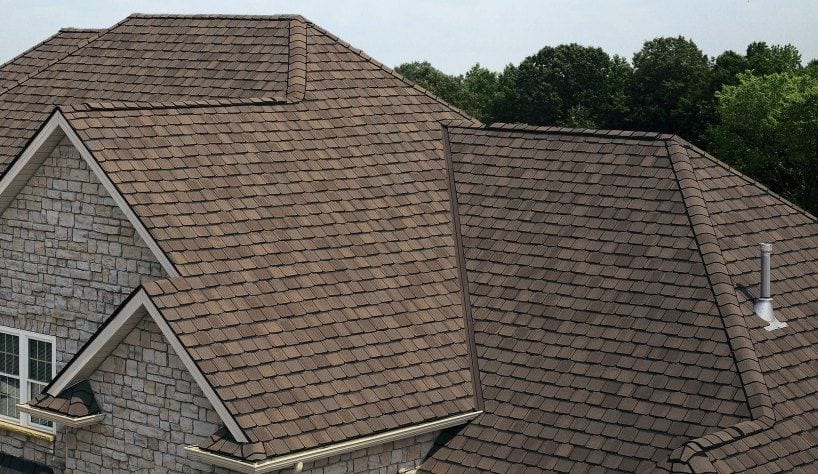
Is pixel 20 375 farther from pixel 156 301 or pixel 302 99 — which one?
pixel 302 99

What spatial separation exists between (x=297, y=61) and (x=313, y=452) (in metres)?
9.63

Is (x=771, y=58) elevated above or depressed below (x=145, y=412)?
above

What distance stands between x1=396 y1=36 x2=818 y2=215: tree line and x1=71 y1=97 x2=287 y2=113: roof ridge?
44511 mm

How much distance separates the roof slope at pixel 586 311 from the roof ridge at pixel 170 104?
356 cm

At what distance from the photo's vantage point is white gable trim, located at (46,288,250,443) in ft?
51.6

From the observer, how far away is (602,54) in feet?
325

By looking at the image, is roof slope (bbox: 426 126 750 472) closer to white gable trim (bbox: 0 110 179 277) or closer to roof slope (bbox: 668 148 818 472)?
roof slope (bbox: 668 148 818 472)

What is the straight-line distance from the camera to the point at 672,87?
82938mm

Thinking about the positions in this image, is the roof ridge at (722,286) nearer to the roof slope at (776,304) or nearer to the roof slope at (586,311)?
the roof slope at (586,311)

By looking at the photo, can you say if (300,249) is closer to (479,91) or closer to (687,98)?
(687,98)

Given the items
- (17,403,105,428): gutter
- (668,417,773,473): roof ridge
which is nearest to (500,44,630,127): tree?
(17,403,105,428): gutter

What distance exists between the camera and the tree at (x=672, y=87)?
8044 cm

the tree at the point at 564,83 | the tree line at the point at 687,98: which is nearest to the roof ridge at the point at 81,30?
the tree line at the point at 687,98

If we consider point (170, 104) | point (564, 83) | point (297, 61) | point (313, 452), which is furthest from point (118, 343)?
point (564, 83)
